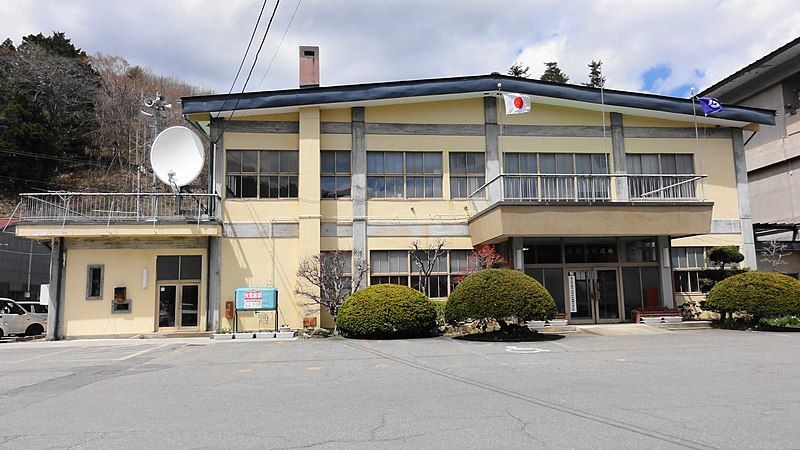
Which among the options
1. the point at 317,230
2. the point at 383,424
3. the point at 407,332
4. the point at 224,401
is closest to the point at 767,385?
the point at 383,424

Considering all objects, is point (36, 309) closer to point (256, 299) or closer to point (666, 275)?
point (256, 299)

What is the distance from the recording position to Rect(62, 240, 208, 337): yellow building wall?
68.0ft

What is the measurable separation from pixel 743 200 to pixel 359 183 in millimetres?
15969

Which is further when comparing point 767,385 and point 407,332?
point 407,332

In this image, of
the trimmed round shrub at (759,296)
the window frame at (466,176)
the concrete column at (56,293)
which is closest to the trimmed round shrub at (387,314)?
the window frame at (466,176)

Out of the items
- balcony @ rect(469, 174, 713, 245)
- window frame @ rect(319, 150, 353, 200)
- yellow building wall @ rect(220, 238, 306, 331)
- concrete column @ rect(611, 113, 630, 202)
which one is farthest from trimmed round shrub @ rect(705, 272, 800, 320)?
yellow building wall @ rect(220, 238, 306, 331)

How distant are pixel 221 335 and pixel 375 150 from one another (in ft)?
29.5

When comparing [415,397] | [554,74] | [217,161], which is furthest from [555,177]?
[554,74]

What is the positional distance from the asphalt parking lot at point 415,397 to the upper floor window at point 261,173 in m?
8.60

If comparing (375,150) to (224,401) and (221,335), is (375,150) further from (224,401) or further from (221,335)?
(224,401)

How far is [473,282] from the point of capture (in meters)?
16.7

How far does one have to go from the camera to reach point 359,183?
22.2 m

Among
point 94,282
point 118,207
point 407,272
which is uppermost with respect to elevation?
point 118,207

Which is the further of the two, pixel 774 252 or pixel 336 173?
pixel 774 252
